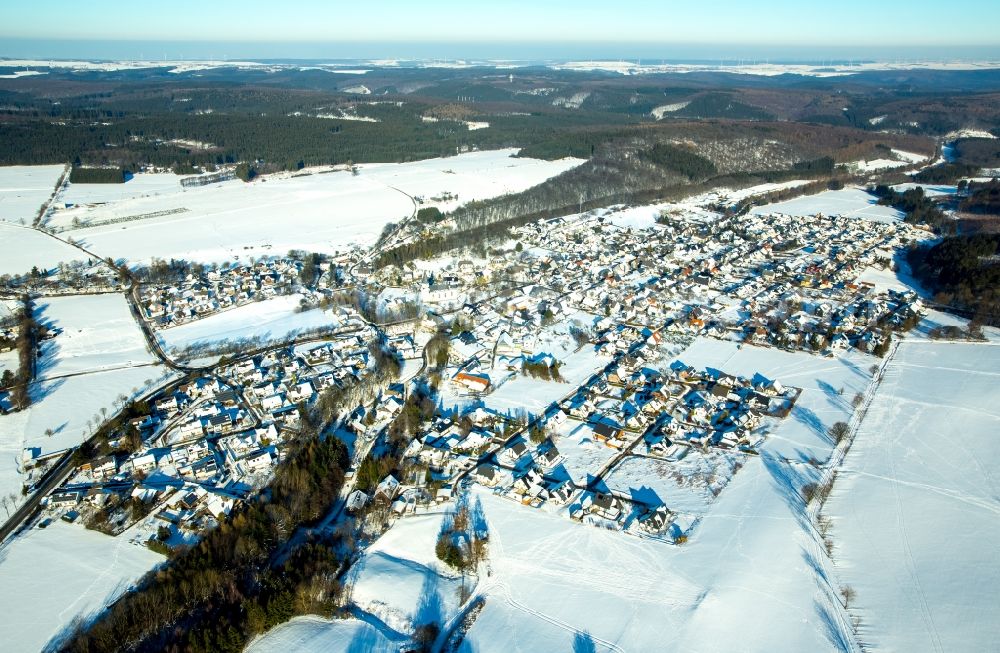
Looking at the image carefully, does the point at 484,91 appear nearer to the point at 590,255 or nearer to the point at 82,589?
the point at 590,255

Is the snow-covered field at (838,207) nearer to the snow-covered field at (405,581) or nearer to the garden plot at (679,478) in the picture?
the garden plot at (679,478)

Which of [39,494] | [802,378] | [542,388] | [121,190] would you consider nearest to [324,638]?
[39,494]

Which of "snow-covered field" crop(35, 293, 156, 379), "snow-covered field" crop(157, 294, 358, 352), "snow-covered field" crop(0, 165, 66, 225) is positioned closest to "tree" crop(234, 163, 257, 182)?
"snow-covered field" crop(0, 165, 66, 225)

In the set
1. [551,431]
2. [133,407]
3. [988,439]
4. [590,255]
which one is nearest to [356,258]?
[590,255]

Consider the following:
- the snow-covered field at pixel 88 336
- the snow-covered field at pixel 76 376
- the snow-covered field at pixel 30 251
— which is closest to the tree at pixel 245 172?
the snow-covered field at pixel 30 251

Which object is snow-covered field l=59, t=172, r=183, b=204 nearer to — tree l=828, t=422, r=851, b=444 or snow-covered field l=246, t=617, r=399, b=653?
snow-covered field l=246, t=617, r=399, b=653
